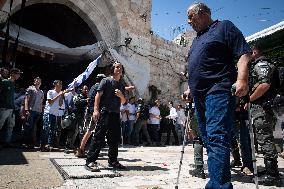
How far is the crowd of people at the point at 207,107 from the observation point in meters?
2.62

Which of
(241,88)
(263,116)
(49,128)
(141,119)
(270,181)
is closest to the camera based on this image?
(241,88)

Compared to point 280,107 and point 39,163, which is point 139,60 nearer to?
point 280,107

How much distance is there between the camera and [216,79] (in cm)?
276

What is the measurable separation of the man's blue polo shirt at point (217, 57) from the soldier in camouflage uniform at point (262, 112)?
1.06 meters

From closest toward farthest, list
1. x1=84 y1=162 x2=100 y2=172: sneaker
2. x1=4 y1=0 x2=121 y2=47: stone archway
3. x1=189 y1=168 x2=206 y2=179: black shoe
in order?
1. x1=189 y1=168 x2=206 y2=179: black shoe
2. x1=84 y1=162 x2=100 y2=172: sneaker
3. x1=4 y1=0 x2=121 y2=47: stone archway

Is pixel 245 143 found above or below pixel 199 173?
above

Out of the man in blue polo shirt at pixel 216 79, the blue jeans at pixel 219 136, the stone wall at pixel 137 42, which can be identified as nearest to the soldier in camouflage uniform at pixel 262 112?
the man in blue polo shirt at pixel 216 79

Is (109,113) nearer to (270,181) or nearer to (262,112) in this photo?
(262,112)

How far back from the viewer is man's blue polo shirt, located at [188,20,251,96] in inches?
107

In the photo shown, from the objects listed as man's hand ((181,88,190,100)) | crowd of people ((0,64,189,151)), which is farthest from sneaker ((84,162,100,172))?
man's hand ((181,88,190,100))

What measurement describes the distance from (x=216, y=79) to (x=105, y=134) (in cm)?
245

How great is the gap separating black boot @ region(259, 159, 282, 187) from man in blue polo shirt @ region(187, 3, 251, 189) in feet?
4.61

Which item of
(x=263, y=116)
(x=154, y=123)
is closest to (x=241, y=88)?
(x=263, y=116)

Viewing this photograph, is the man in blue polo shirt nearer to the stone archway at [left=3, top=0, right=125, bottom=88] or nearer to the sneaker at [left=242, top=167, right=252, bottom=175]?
the sneaker at [left=242, top=167, right=252, bottom=175]
